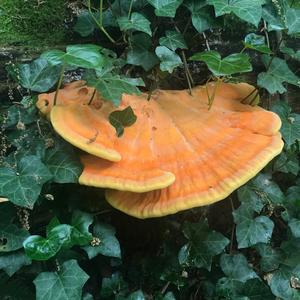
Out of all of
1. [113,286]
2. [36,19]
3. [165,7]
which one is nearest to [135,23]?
[165,7]

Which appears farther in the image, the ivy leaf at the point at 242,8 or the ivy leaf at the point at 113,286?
the ivy leaf at the point at 113,286

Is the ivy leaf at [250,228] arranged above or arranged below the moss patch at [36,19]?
below

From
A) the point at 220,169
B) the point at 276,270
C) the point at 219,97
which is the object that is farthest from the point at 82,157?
the point at 276,270

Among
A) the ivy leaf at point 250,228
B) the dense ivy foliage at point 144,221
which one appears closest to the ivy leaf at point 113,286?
the dense ivy foliage at point 144,221

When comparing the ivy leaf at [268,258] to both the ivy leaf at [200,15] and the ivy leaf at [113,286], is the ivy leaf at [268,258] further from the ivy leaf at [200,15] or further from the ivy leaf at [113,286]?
the ivy leaf at [200,15]

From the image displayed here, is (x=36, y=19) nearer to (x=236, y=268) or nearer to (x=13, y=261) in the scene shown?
(x=13, y=261)

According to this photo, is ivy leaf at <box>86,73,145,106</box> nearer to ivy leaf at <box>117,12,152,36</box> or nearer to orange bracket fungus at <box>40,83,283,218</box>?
orange bracket fungus at <box>40,83,283,218</box>
